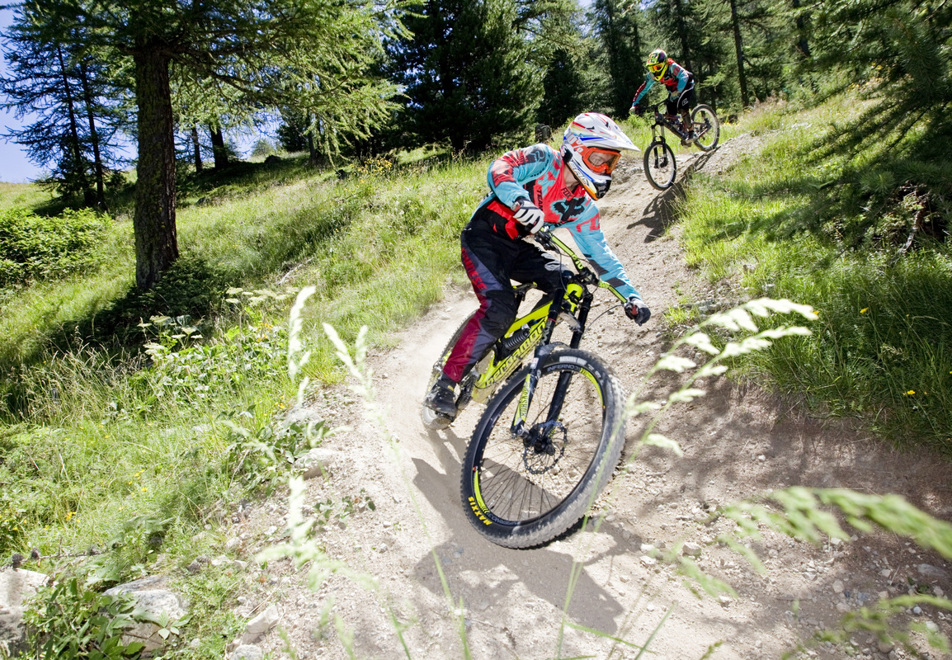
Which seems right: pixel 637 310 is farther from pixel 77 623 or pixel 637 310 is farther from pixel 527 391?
pixel 77 623

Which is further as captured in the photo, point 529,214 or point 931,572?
point 529,214

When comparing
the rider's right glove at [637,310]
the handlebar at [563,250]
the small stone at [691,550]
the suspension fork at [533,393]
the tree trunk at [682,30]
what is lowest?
the small stone at [691,550]

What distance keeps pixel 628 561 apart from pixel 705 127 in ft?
32.7

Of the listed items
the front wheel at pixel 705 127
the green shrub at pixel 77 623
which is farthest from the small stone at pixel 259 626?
the front wheel at pixel 705 127

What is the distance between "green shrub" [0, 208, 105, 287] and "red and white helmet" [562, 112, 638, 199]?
629 inches

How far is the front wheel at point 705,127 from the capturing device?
10498 mm

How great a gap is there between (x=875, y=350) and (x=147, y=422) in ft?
22.7

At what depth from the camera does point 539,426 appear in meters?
Result: 3.52

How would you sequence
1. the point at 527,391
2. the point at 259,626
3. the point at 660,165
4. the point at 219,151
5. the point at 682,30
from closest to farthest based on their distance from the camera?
the point at 259,626 → the point at 527,391 → the point at 660,165 → the point at 682,30 → the point at 219,151

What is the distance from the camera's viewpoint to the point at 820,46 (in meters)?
4.50

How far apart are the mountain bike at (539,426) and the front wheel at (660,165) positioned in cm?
671

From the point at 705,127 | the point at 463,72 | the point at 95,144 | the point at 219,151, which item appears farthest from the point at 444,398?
the point at 219,151

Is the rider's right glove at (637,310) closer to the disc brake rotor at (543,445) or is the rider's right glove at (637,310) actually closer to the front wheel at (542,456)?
the front wheel at (542,456)

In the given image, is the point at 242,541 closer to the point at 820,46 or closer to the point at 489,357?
the point at 489,357
